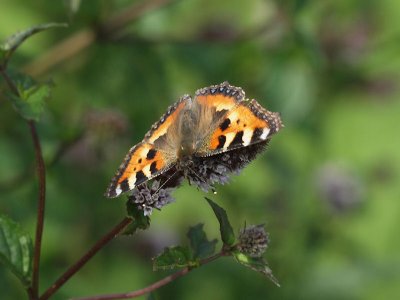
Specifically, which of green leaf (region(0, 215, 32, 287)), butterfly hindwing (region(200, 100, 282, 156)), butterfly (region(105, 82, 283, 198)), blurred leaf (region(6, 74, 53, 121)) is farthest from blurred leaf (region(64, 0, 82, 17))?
green leaf (region(0, 215, 32, 287))

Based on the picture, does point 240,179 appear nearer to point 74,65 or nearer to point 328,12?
point 328,12

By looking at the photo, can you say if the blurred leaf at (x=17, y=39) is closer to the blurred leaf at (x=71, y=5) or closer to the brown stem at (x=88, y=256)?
the blurred leaf at (x=71, y=5)

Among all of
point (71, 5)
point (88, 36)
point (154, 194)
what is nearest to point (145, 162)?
point (154, 194)

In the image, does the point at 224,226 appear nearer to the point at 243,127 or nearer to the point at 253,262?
the point at 253,262

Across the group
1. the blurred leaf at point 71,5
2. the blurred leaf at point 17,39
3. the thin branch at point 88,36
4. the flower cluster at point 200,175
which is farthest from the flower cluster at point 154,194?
the thin branch at point 88,36

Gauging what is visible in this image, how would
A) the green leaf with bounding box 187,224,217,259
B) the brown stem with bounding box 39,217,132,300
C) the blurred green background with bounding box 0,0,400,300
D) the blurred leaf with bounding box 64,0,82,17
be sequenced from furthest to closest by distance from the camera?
the blurred green background with bounding box 0,0,400,300
the blurred leaf with bounding box 64,0,82,17
the green leaf with bounding box 187,224,217,259
the brown stem with bounding box 39,217,132,300

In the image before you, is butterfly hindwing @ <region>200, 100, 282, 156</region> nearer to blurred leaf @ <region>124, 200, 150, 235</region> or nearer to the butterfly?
the butterfly
